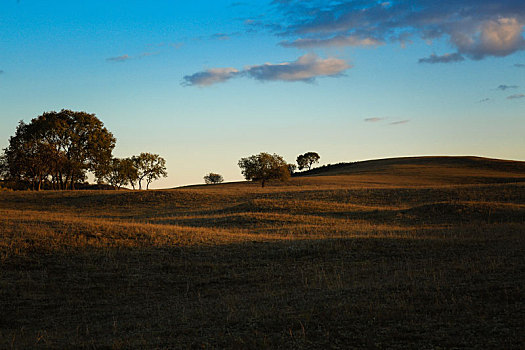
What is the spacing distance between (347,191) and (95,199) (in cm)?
2935

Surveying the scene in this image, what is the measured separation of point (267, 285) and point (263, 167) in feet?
182

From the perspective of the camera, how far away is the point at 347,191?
167 ft

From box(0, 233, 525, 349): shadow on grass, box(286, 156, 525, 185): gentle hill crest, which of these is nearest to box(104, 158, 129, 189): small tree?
box(286, 156, 525, 185): gentle hill crest

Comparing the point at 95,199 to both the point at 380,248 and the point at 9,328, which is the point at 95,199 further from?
the point at 9,328

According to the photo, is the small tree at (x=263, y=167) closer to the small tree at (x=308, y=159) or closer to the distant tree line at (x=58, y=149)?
the distant tree line at (x=58, y=149)

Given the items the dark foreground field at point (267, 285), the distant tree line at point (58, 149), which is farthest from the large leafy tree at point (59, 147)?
the dark foreground field at point (267, 285)

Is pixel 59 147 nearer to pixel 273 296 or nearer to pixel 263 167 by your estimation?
pixel 263 167

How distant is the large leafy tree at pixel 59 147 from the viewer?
6306 cm

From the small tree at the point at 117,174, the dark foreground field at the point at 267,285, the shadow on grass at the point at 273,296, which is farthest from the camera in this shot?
the small tree at the point at 117,174

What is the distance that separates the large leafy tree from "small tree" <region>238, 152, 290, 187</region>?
67.1 feet

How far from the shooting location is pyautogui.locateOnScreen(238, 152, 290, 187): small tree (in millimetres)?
69188

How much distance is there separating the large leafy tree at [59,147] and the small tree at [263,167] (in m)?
20.4

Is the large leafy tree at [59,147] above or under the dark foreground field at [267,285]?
above

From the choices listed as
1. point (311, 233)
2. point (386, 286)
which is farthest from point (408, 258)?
point (311, 233)
